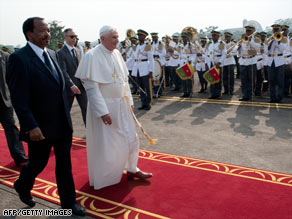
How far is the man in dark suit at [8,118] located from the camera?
14.1ft

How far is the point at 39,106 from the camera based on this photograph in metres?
2.79

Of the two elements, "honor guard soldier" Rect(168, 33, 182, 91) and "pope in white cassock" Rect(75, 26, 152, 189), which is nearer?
"pope in white cassock" Rect(75, 26, 152, 189)

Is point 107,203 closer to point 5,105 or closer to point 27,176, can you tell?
point 27,176

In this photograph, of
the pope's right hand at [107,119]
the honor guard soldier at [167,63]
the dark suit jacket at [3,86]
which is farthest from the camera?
the honor guard soldier at [167,63]

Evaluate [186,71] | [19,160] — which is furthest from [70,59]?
[186,71]

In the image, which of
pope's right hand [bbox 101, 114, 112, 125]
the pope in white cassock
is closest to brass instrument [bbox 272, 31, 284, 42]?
the pope in white cassock

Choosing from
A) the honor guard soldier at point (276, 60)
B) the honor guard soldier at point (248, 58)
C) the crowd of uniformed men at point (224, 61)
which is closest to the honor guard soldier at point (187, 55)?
the crowd of uniformed men at point (224, 61)

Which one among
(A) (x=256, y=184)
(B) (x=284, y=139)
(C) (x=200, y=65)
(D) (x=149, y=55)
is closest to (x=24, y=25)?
(A) (x=256, y=184)

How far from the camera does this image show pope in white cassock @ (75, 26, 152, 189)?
3.41 metres

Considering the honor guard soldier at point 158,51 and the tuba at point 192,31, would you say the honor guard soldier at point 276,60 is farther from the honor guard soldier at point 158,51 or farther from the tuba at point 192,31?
the honor guard soldier at point 158,51

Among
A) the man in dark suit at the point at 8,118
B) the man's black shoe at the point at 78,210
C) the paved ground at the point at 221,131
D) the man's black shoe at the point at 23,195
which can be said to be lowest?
the paved ground at the point at 221,131

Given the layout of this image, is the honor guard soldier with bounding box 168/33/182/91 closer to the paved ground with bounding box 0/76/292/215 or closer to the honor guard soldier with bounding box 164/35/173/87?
the honor guard soldier with bounding box 164/35/173/87

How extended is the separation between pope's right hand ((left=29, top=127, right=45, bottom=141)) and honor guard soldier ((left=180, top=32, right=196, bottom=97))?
7.85 meters

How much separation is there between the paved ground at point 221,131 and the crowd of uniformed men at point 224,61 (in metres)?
0.58
